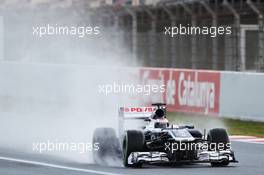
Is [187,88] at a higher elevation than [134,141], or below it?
higher

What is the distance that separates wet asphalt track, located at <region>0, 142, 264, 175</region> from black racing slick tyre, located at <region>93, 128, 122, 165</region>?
8.7 inches

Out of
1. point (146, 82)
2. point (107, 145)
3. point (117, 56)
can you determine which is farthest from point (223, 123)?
point (117, 56)

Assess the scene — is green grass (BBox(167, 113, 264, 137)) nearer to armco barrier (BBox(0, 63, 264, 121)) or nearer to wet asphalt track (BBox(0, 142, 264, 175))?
armco barrier (BBox(0, 63, 264, 121))

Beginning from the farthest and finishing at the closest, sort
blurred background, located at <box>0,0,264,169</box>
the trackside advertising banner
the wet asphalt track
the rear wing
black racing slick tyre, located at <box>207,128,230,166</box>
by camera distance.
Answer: the trackside advertising banner
blurred background, located at <box>0,0,264,169</box>
the rear wing
black racing slick tyre, located at <box>207,128,230,166</box>
the wet asphalt track

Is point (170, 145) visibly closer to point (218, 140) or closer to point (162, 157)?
point (162, 157)

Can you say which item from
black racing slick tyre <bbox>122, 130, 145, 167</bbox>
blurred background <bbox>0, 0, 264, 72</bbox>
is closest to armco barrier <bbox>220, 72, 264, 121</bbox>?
blurred background <bbox>0, 0, 264, 72</bbox>

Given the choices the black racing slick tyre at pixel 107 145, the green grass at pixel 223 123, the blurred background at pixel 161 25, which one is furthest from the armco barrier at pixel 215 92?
the black racing slick tyre at pixel 107 145

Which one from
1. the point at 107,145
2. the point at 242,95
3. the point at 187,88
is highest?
the point at 187,88

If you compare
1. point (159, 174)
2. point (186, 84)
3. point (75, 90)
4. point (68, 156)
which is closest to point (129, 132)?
point (159, 174)

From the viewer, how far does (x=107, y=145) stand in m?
13.7

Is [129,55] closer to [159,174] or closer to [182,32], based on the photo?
[182,32]

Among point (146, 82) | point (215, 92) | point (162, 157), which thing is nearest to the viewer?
point (162, 157)

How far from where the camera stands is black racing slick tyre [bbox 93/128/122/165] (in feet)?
44.7

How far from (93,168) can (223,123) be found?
9397 millimetres
